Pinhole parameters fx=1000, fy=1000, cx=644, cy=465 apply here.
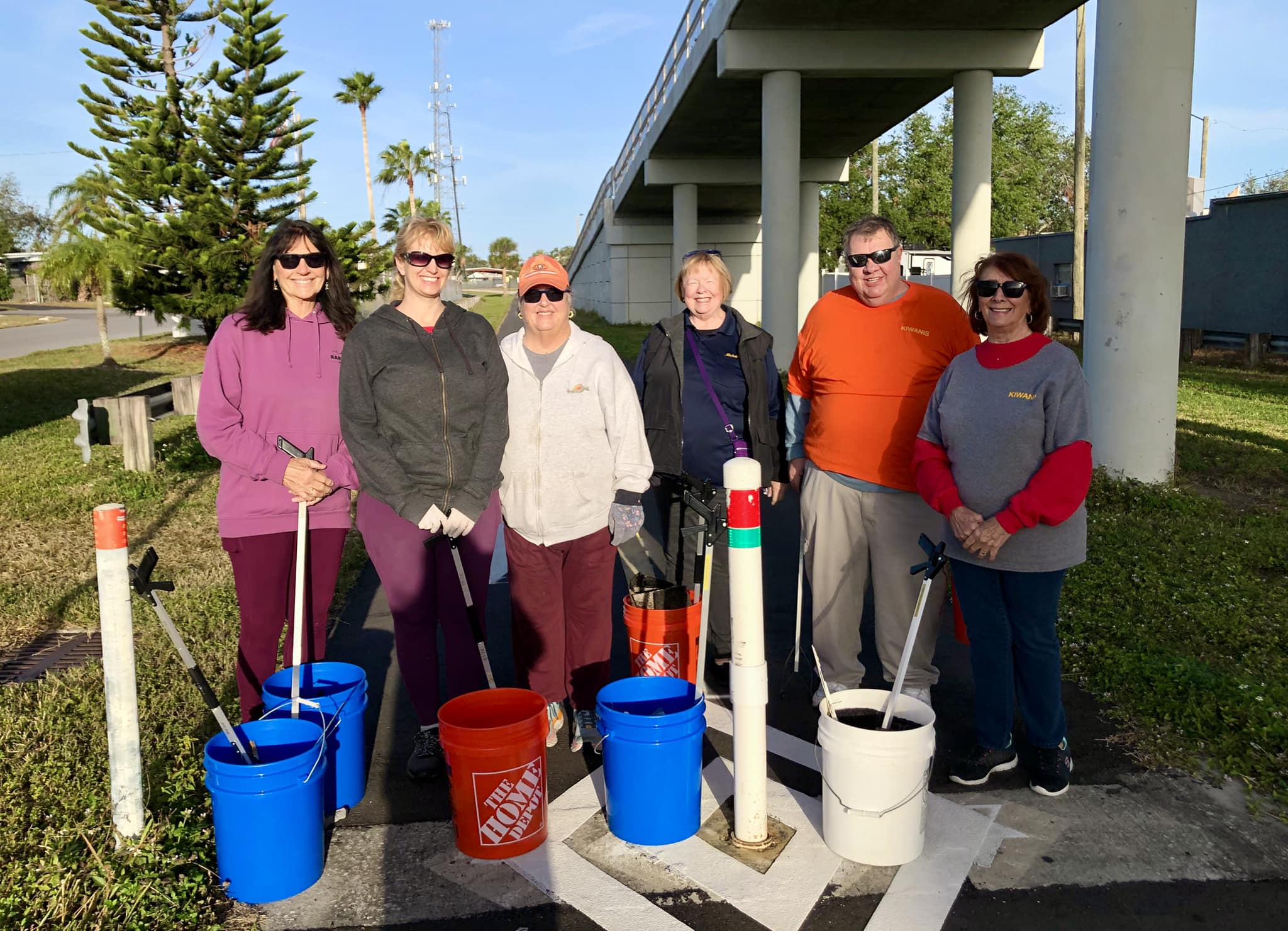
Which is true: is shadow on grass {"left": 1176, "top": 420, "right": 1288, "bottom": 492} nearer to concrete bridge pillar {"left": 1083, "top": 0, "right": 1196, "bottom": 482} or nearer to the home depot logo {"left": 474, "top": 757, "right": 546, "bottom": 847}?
concrete bridge pillar {"left": 1083, "top": 0, "right": 1196, "bottom": 482}

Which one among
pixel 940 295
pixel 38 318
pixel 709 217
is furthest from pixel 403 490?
pixel 38 318

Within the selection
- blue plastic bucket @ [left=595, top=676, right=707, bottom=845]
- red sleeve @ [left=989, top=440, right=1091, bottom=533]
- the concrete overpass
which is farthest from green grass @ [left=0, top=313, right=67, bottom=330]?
red sleeve @ [left=989, top=440, right=1091, bottom=533]

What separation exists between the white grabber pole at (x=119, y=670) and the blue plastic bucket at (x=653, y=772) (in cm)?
149

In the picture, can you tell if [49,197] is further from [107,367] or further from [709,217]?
[709,217]

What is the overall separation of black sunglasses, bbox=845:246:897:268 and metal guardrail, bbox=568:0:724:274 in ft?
47.4

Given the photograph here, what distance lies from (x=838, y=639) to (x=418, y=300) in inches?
89.0

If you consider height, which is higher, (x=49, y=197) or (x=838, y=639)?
(x=49, y=197)

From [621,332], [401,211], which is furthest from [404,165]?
[621,332]

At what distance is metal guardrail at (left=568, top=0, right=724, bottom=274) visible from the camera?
19.4 metres

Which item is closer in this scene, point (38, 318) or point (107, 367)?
point (107, 367)

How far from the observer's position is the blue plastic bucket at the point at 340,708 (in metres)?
3.52

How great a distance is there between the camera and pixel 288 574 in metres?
3.88

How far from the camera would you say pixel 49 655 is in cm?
520

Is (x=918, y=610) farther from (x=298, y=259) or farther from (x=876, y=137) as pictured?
(x=876, y=137)
